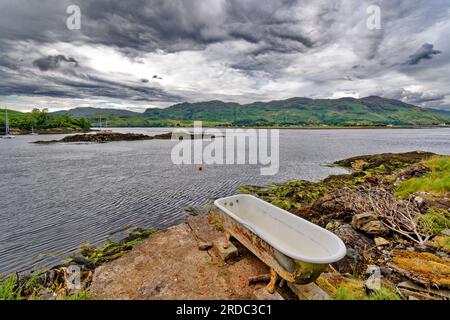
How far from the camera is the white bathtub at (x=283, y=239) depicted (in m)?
3.86

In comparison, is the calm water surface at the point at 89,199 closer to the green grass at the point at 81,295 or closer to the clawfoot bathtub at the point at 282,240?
the green grass at the point at 81,295

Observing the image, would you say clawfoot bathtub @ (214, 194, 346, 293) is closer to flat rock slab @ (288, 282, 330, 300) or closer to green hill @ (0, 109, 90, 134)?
flat rock slab @ (288, 282, 330, 300)

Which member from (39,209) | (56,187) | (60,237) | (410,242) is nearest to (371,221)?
(410,242)

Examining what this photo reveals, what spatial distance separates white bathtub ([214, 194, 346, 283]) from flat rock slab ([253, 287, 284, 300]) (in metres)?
0.39

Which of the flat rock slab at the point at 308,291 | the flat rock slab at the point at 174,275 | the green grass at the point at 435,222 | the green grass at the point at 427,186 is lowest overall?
the flat rock slab at the point at 174,275

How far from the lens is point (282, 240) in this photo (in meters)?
6.12

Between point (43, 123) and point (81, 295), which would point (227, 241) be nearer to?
point (81, 295)

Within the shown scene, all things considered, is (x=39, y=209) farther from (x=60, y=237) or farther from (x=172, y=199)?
(x=172, y=199)

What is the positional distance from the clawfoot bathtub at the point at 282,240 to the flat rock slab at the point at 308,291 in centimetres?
35

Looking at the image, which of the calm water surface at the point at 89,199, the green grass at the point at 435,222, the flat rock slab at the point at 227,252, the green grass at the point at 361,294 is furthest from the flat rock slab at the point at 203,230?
the green grass at the point at 435,222

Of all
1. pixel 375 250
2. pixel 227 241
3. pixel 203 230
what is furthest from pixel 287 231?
pixel 203 230

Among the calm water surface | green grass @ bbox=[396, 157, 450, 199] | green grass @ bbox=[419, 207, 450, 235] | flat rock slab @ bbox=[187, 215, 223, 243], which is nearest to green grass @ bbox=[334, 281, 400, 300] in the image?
green grass @ bbox=[419, 207, 450, 235]

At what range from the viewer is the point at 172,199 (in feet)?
43.3
